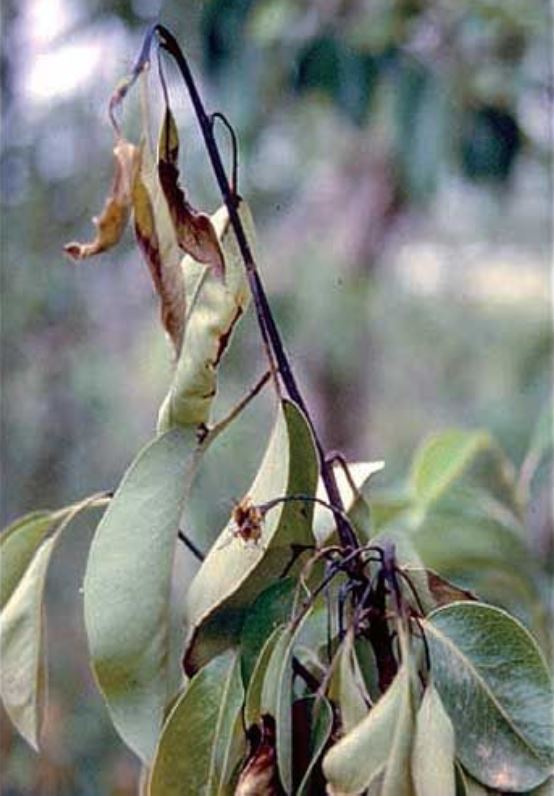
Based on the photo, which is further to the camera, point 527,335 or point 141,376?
point 527,335

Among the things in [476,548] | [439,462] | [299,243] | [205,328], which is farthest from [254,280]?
[299,243]

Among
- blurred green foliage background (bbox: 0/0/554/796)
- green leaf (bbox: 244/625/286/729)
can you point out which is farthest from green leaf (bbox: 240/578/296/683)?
blurred green foliage background (bbox: 0/0/554/796)

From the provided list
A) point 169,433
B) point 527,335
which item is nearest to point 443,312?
point 527,335

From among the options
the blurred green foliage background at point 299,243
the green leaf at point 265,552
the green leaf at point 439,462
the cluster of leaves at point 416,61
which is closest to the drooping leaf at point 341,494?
the green leaf at point 265,552

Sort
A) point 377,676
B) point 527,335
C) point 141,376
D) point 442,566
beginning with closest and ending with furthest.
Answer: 1. point 377,676
2. point 442,566
3. point 141,376
4. point 527,335

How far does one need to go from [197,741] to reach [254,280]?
10cm

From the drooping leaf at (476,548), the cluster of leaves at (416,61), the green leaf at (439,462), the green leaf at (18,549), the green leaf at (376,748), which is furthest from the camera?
the cluster of leaves at (416,61)

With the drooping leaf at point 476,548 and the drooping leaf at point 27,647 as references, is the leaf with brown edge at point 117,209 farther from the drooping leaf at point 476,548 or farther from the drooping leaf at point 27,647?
the drooping leaf at point 476,548


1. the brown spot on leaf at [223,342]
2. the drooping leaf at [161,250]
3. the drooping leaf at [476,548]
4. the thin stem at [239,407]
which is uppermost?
the drooping leaf at [161,250]

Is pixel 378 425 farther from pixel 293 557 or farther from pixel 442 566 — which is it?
pixel 293 557

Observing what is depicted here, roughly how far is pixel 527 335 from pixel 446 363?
32 centimetres

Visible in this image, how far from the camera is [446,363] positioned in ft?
7.77

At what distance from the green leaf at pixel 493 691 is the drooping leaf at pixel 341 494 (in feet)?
0.13

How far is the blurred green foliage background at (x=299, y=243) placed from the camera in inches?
44.1
